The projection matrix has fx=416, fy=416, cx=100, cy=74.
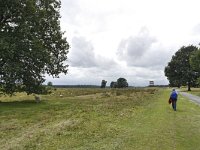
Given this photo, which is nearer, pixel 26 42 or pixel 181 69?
pixel 26 42

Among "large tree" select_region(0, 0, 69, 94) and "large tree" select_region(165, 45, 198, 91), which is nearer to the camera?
"large tree" select_region(0, 0, 69, 94)

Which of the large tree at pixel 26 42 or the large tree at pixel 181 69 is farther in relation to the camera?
the large tree at pixel 181 69

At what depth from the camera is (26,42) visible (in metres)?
48.4

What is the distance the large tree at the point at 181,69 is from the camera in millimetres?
123812

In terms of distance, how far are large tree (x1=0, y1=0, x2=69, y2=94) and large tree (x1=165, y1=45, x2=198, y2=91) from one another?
2965 inches

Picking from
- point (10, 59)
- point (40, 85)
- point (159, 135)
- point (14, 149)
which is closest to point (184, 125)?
point (159, 135)

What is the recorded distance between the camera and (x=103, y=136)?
21297 millimetres

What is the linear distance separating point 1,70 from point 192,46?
9188 cm

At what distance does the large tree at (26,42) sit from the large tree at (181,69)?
7532cm

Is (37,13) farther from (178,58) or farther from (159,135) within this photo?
(178,58)

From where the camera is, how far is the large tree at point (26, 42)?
154 feet

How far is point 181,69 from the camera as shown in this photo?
412 ft

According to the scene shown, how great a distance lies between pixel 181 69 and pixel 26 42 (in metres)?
84.0

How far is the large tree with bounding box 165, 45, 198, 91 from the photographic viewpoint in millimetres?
123812
